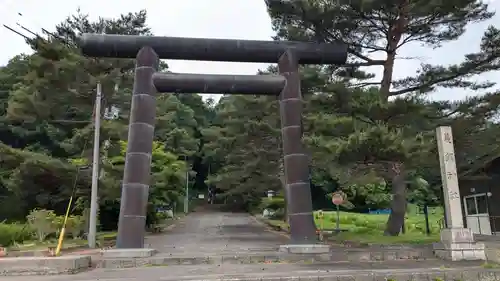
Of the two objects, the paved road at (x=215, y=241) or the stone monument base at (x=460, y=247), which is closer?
the stone monument base at (x=460, y=247)

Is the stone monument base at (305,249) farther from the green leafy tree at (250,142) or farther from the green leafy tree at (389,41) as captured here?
the green leafy tree at (250,142)

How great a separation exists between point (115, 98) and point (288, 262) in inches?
479

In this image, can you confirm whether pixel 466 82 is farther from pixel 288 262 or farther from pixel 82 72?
pixel 82 72

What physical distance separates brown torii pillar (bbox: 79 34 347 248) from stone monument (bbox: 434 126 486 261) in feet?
10.6

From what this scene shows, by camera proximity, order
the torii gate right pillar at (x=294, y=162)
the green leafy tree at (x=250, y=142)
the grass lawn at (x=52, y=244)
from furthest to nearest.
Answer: the green leafy tree at (x=250, y=142) < the grass lawn at (x=52, y=244) < the torii gate right pillar at (x=294, y=162)

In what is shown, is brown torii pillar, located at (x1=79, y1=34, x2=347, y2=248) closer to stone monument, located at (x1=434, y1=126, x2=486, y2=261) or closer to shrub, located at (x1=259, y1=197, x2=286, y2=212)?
stone monument, located at (x1=434, y1=126, x2=486, y2=261)

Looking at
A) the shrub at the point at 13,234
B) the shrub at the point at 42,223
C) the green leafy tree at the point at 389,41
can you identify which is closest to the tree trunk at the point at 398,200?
the green leafy tree at the point at 389,41

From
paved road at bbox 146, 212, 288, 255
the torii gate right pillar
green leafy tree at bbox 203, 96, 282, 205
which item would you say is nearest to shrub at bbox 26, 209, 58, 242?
paved road at bbox 146, 212, 288, 255

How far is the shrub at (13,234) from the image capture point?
13838mm

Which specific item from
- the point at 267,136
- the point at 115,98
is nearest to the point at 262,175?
the point at 267,136

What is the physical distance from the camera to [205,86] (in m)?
11.8

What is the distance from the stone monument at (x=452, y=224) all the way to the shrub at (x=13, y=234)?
523 inches

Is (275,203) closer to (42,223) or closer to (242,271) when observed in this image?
(42,223)

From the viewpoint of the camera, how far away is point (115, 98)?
18.7 metres
